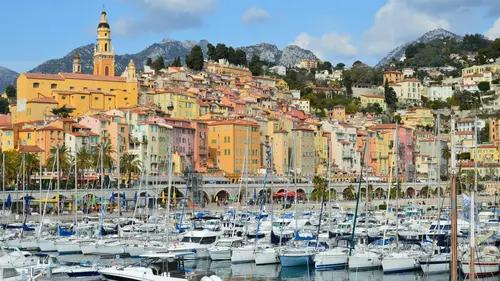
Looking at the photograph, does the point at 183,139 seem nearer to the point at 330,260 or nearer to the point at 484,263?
the point at 330,260

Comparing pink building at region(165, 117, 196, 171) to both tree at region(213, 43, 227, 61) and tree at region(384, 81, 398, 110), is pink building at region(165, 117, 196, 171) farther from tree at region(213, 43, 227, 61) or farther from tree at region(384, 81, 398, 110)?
tree at region(384, 81, 398, 110)

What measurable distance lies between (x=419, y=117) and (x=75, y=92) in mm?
61208

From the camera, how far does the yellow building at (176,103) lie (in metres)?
101

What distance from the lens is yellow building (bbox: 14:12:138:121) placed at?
94281mm

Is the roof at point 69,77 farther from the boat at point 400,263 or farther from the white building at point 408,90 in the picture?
the white building at point 408,90

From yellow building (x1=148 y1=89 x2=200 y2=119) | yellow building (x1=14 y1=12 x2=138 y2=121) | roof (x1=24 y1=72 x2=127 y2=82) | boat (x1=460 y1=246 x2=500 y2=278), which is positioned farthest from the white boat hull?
roof (x1=24 y1=72 x2=127 y2=82)

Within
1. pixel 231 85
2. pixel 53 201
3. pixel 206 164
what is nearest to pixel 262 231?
pixel 53 201

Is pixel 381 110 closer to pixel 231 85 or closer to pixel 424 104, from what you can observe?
pixel 424 104

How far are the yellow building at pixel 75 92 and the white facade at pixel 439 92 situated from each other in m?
76.0

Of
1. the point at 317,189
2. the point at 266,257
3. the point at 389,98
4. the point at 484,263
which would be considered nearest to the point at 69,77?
the point at 317,189

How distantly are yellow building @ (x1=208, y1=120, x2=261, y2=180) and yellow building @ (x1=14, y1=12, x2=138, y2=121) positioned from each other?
10078 millimetres

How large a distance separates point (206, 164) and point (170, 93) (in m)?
12.4

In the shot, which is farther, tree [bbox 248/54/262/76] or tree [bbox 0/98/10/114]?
tree [bbox 248/54/262/76]

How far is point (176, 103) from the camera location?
102 metres
